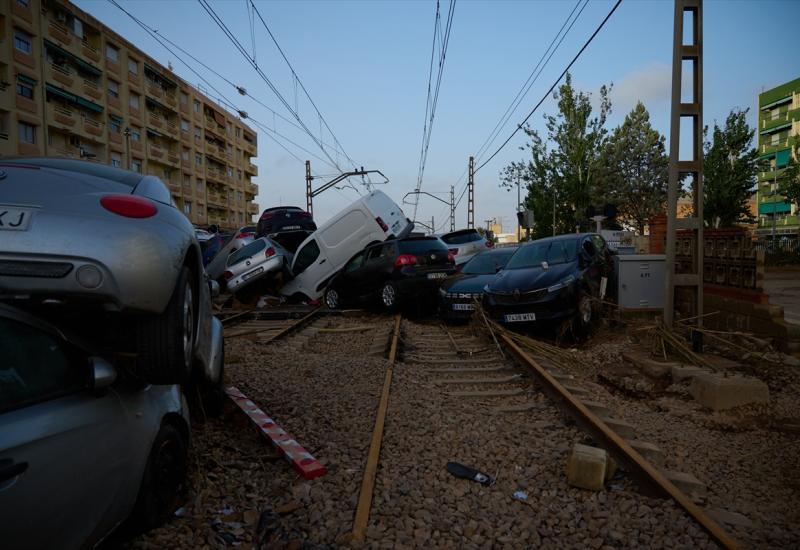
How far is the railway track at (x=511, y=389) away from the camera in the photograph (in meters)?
3.33

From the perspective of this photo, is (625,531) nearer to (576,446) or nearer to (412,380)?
(576,446)

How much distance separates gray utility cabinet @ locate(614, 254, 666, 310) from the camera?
9133 mm

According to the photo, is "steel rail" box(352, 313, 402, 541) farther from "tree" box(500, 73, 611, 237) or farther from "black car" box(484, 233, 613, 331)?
"tree" box(500, 73, 611, 237)

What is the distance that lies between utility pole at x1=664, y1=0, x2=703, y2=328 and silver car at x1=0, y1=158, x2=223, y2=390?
22.1 ft

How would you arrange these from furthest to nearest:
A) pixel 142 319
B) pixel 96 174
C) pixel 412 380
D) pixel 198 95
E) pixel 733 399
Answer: pixel 198 95
pixel 412 380
pixel 733 399
pixel 96 174
pixel 142 319

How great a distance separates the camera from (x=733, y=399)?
17.5 ft

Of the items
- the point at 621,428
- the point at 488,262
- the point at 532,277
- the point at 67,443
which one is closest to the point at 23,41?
the point at 488,262

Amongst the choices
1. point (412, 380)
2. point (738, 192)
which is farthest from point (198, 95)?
point (412, 380)

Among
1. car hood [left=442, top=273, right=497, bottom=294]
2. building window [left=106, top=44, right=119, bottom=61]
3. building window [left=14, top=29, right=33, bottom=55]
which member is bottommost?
car hood [left=442, top=273, right=497, bottom=294]

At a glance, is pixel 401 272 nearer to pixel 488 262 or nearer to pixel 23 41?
pixel 488 262

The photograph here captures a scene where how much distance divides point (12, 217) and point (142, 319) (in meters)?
0.71

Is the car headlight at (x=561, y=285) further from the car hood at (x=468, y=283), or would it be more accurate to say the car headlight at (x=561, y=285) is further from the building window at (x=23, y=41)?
the building window at (x=23, y=41)

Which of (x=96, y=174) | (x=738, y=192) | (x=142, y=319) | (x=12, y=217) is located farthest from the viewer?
(x=738, y=192)

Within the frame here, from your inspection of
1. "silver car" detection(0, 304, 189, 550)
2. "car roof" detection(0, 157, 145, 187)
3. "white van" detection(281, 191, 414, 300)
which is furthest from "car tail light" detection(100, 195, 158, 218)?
"white van" detection(281, 191, 414, 300)
